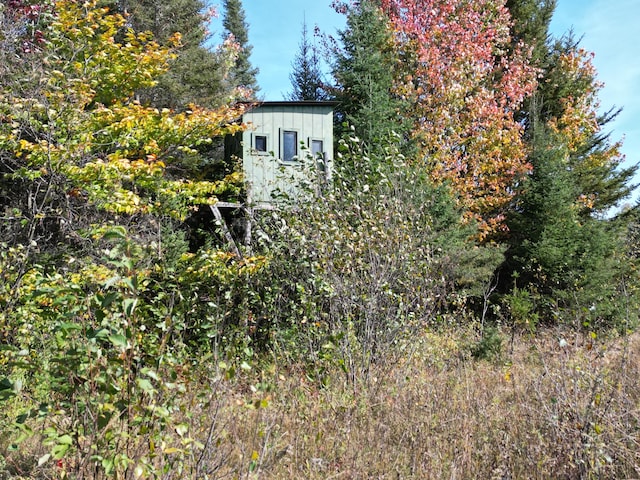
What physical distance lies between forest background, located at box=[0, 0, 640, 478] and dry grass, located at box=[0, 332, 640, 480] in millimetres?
31

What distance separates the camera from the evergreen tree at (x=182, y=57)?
15.6 m

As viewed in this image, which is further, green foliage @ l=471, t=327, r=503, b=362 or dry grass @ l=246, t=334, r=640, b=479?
green foliage @ l=471, t=327, r=503, b=362

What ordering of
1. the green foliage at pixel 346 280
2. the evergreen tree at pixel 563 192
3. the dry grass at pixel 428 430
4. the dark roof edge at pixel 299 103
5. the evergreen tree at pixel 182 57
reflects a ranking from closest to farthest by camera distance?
1. the dry grass at pixel 428 430
2. the green foliage at pixel 346 280
3. the evergreen tree at pixel 563 192
4. the dark roof edge at pixel 299 103
5. the evergreen tree at pixel 182 57

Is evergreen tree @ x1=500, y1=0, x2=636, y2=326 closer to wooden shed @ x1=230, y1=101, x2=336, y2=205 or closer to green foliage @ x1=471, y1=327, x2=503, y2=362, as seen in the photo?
green foliage @ x1=471, y1=327, x2=503, y2=362

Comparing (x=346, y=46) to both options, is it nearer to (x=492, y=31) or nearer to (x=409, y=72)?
(x=409, y=72)

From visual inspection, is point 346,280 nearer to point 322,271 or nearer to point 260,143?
point 322,271

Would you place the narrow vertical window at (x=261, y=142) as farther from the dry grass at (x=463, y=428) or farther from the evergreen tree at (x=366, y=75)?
the dry grass at (x=463, y=428)

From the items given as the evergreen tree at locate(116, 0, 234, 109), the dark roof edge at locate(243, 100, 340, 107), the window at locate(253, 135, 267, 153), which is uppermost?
the evergreen tree at locate(116, 0, 234, 109)

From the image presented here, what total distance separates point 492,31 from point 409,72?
3259 mm

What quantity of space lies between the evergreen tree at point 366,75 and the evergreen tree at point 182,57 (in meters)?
3.84

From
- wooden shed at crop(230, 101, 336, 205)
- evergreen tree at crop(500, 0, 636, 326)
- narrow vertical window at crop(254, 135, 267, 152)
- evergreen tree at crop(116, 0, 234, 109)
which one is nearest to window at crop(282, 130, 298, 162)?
wooden shed at crop(230, 101, 336, 205)

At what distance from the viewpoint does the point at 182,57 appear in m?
16.2

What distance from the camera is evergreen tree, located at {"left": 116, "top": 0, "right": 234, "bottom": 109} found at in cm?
1563

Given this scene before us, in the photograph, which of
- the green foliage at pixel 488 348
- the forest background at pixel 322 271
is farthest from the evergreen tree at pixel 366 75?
the green foliage at pixel 488 348
